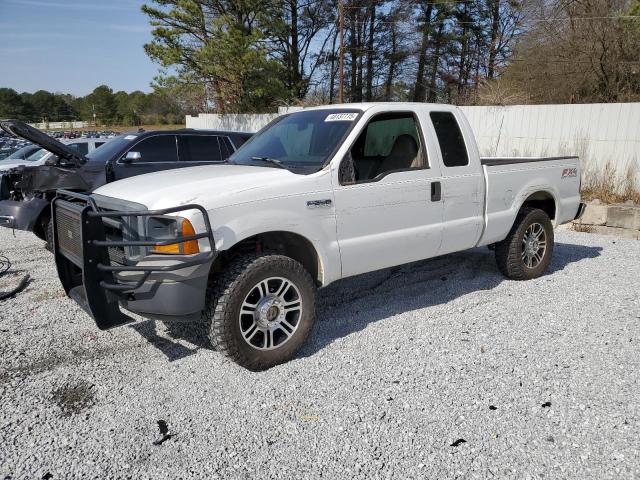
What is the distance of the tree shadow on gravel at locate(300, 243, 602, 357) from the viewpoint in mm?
4652

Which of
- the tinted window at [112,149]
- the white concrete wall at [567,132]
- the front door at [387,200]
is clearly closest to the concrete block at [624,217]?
the white concrete wall at [567,132]

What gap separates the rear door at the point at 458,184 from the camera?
4.82m

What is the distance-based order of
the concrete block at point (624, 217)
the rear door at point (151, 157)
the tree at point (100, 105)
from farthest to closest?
1. the tree at point (100, 105)
2. the concrete block at point (624, 217)
3. the rear door at point (151, 157)

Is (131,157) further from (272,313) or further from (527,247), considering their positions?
(527,247)

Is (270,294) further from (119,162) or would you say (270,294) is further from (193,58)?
(193,58)

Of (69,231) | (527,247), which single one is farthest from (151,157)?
(527,247)

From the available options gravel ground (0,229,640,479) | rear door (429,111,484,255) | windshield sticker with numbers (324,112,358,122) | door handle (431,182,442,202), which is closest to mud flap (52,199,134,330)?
gravel ground (0,229,640,479)

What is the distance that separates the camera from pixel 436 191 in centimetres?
469

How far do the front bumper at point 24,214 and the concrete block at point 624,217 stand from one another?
344 inches

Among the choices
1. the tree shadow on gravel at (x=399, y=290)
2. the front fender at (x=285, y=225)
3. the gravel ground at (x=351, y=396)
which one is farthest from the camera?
the tree shadow on gravel at (x=399, y=290)

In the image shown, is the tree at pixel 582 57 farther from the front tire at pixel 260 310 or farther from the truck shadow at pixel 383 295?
the front tire at pixel 260 310

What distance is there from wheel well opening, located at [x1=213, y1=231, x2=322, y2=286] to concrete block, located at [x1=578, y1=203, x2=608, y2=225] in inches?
268

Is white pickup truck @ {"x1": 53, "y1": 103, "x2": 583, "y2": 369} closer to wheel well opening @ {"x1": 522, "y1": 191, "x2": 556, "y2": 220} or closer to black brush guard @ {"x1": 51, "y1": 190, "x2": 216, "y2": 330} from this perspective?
black brush guard @ {"x1": 51, "y1": 190, "x2": 216, "y2": 330}

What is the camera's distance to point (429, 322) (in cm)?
468
